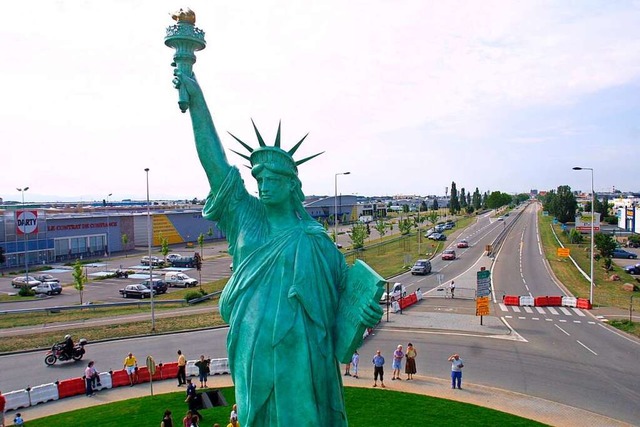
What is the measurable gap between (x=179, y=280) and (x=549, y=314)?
97.3 feet

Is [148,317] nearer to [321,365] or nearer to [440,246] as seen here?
[321,365]

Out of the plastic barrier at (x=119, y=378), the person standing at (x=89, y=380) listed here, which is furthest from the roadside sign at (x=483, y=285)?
the person standing at (x=89, y=380)

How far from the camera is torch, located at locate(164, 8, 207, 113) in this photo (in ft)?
23.6

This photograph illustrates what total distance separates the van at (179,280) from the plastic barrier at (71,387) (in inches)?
993

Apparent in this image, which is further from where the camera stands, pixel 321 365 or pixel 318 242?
pixel 318 242

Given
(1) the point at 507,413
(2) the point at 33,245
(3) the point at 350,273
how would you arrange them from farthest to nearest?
1. (2) the point at 33,245
2. (1) the point at 507,413
3. (3) the point at 350,273

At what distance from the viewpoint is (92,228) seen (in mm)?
66875

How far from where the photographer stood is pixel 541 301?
32.8 meters

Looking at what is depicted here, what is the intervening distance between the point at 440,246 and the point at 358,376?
49.9 m

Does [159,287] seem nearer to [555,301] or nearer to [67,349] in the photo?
[67,349]

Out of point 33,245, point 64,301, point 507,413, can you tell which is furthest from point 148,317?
point 33,245

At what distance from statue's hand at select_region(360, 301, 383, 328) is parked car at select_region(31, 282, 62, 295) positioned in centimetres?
4114

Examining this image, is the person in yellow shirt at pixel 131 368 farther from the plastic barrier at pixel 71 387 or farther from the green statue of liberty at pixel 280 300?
the green statue of liberty at pixel 280 300

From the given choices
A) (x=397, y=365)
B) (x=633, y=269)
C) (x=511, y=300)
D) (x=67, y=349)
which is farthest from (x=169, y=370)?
(x=633, y=269)
